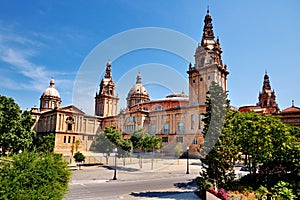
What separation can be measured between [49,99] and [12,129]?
51.2 m

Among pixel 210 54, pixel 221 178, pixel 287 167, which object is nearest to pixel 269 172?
pixel 287 167

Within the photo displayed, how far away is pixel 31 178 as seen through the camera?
863 cm

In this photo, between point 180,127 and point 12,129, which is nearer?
point 12,129

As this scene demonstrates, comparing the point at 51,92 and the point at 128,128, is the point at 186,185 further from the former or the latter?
the point at 51,92

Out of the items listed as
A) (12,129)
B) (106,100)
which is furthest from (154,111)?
(12,129)

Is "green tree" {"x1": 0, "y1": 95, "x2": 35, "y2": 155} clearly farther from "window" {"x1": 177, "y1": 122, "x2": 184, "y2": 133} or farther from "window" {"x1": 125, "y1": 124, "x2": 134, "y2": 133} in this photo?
"window" {"x1": 177, "y1": 122, "x2": 184, "y2": 133}

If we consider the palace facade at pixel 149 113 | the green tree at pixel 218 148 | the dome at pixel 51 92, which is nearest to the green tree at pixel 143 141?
the green tree at pixel 218 148

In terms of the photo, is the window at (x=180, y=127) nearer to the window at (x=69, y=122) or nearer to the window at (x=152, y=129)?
the window at (x=152, y=129)

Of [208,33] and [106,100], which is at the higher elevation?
[208,33]

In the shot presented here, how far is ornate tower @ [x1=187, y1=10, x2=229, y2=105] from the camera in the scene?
171 ft

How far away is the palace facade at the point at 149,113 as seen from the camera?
52781 millimetres

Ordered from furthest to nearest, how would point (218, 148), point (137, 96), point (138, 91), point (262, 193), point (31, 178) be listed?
1. point (138, 91)
2. point (137, 96)
3. point (218, 148)
4. point (262, 193)
5. point (31, 178)

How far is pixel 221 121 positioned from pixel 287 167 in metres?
6.62

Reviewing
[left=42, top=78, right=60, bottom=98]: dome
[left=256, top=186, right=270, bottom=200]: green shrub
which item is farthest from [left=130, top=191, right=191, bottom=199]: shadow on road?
[left=42, top=78, right=60, bottom=98]: dome
